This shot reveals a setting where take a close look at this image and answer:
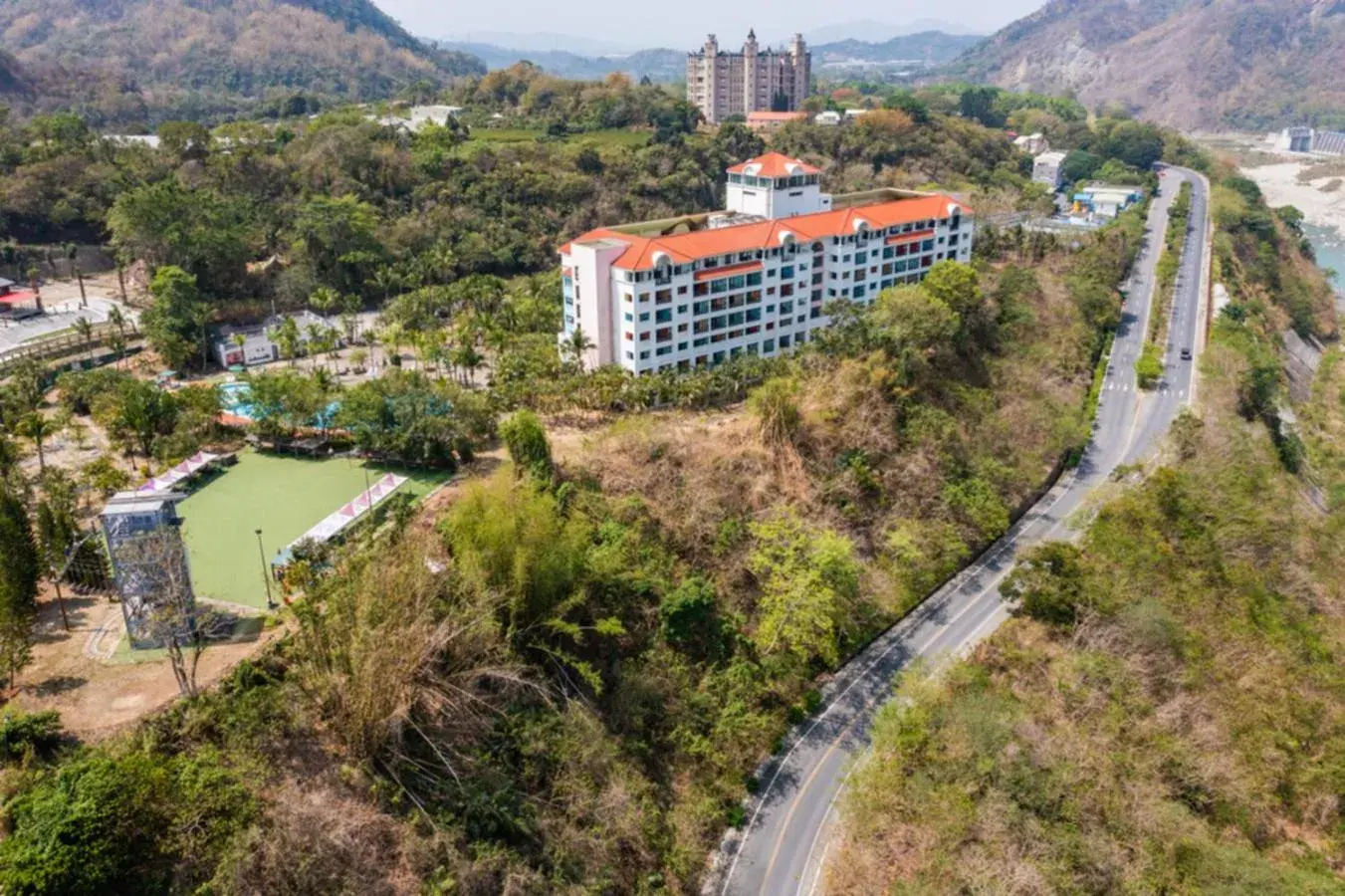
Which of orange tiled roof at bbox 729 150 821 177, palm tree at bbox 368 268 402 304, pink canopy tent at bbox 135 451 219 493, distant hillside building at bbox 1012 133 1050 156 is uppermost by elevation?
distant hillside building at bbox 1012 133 1050 156

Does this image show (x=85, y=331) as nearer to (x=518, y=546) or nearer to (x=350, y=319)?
(x=350, y=319)

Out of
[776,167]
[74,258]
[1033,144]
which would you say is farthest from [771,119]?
[74,258]

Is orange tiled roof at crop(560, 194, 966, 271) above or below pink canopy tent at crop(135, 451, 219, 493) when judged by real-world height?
above

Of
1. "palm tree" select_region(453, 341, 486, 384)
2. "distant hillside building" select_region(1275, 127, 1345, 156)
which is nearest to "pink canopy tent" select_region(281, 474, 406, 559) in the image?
"palm tree" select_region(453, 341, 486, 384)

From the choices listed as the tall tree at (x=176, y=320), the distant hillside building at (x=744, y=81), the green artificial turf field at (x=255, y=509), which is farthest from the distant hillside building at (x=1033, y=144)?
the green artificial turf field at (x=255, y=509)

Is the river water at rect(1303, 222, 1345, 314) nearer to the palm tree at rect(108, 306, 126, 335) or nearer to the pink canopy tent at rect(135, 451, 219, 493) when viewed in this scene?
the pink canopy tent at rect(135, 451, 219, 493)
